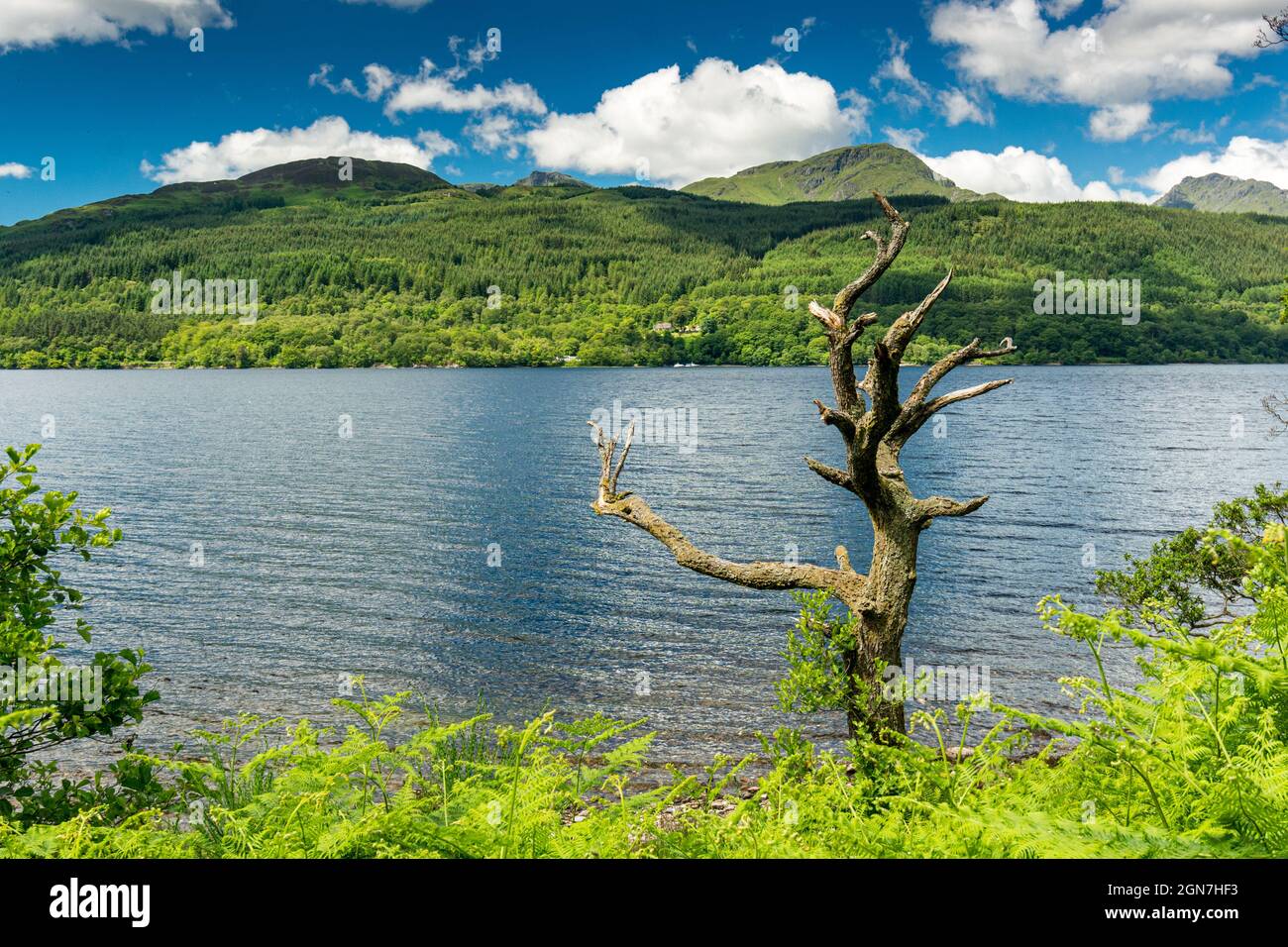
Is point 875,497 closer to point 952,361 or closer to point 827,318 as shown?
point 952,361

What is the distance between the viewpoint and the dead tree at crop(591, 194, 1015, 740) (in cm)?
1140

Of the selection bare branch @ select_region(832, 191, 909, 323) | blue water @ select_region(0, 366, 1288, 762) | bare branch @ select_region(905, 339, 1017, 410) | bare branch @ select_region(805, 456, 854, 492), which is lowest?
blue water @ select_region(0, 366, 1288, 762)

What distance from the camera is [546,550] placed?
42625 millimetres

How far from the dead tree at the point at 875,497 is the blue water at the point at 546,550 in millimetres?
8999

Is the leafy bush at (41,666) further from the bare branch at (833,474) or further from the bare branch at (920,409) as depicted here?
the bare branch at (920,409)

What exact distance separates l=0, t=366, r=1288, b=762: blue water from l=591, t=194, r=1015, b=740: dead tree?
9.00 metres

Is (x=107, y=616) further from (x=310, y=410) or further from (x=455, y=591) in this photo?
(x=310, y=410)

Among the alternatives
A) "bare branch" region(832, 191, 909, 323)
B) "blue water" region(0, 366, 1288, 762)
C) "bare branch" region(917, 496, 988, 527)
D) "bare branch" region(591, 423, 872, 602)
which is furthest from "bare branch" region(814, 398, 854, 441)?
"blue water" region(0, 366, 1288, 762)

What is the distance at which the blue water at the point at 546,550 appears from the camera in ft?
84.6

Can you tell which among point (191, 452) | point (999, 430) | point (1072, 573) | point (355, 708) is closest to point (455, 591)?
point (1072, 573)

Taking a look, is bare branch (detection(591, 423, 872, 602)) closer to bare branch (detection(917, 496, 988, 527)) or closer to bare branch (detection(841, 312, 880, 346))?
bare branch (detection(917, 496, 988, 527))

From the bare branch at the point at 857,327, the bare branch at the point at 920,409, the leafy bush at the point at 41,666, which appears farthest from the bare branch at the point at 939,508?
the leafy bush at the point at 41,666

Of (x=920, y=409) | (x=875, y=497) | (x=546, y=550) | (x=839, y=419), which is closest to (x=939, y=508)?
(x=875, y=497)

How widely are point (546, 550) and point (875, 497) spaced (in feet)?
104
